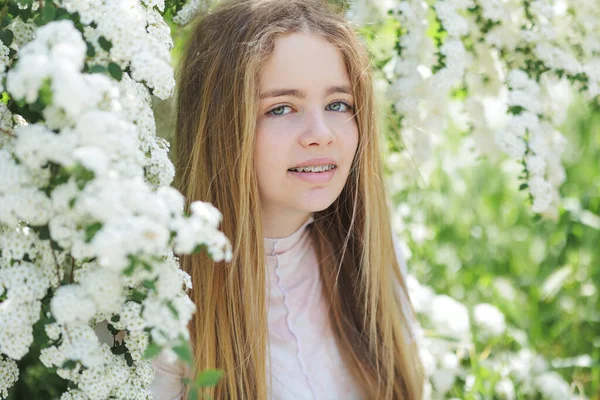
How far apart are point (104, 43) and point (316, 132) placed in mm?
652

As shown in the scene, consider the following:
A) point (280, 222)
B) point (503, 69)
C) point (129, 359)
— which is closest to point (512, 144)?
point (503, 69)

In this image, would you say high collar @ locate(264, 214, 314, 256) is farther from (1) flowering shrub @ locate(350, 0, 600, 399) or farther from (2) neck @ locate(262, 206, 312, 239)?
(1) flowering shrub @ locate(350, 0, 600, 399)

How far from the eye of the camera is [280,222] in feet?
6.56

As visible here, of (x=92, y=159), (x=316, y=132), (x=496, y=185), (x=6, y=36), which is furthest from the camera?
(x=496, y=185)

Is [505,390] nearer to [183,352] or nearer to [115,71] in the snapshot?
[183,352]

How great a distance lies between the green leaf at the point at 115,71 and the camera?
1.20 m

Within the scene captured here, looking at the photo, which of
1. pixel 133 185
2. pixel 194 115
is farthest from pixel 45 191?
pixel 194 115

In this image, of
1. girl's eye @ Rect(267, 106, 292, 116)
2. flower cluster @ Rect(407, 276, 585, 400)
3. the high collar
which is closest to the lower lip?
girl's eye @ Rect(267, 106, 292, 116)

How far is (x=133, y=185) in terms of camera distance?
3.41 ft

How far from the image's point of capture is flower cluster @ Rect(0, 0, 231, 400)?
1.03 metres

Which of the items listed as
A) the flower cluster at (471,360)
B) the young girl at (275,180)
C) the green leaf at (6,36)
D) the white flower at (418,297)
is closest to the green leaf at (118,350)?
the young girl at (275,180)

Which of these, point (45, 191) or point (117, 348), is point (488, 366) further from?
point (45, 191)

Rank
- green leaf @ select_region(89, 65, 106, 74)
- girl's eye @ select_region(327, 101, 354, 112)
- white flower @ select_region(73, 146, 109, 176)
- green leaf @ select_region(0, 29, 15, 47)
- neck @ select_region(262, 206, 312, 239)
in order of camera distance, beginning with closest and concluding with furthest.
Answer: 1. white flower @ select_region(73, 146, 109, 176)
2. green leaf @ select_region(89, 65, 106, 74)
3. green leaf @ select_region(0, 29, 15, 47)
4. girl's eye @ select_region(327, 101, 354, 112)
5. neck @ select_region(262, 206, 312, 239)

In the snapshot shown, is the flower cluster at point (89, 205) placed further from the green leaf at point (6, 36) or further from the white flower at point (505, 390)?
the white flower at point (505, 390)
